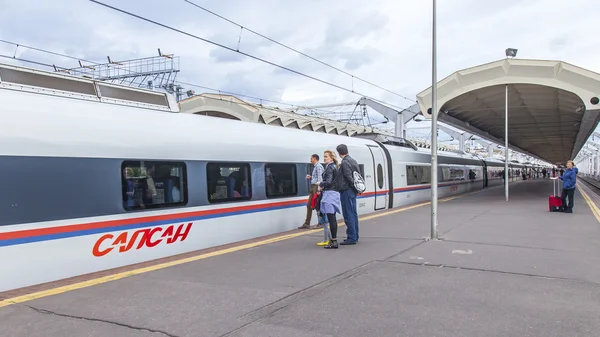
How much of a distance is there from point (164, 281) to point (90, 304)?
954 mm

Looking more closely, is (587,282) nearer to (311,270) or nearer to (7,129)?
(311,270)

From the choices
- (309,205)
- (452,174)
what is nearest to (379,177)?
→ (309,205)

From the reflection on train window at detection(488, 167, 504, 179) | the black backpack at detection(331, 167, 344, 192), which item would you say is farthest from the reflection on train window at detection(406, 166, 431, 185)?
the reflection on train window at detection(488, 167, 504, 179)

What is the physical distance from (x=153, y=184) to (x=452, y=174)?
1813 cm

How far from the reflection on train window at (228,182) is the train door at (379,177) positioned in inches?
233

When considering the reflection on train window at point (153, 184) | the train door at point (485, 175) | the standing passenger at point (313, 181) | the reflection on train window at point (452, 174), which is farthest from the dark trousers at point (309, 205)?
the train door at point (485, 175)

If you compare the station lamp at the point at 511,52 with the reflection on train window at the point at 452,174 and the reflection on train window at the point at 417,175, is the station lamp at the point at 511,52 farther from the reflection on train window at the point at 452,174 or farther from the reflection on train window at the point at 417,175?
the reflection on train window at the point at 452,174

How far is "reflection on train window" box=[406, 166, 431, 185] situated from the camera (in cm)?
1590

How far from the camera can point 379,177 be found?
13.6 m

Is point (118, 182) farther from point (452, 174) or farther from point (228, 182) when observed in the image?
point (452, 174)

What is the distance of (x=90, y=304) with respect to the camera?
4.48 m

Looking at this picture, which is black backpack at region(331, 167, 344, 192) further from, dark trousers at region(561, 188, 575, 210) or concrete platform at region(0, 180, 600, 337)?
dark trousers at region(561, 188, 575, 210)

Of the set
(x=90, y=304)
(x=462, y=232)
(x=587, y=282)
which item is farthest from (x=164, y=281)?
(x=462, y=232)

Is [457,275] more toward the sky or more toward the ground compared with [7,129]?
more toward the ground
